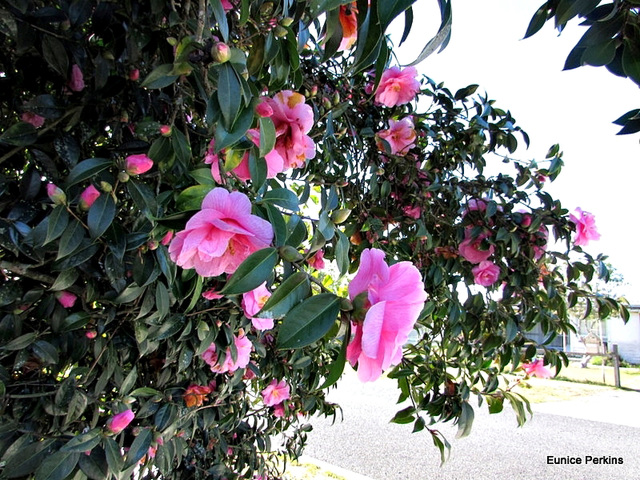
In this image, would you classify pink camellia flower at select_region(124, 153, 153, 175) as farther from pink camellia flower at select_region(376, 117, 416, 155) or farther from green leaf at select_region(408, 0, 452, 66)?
pink camellia flower at select_region(376, 117, 416, 155)

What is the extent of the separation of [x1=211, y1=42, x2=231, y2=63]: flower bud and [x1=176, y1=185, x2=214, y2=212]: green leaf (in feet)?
0.40

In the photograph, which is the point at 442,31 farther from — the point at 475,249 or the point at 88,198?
the point at 475,249

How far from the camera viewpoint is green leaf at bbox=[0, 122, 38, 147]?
0.52 metres

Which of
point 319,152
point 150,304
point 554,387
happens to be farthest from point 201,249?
point 554,387

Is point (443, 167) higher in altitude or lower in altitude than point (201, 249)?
higher

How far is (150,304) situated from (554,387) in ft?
28.4

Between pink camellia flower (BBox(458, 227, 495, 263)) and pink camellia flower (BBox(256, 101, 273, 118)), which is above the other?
pink camellia flower (BBox(458, 227, 495, 263))

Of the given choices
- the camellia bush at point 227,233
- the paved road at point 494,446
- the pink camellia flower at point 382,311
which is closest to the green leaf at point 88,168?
the camellia bush at point 227,233

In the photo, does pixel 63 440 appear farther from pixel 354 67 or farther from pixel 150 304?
pixel 354 67

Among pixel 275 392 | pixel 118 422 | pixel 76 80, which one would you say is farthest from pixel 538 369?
pixel 76 80

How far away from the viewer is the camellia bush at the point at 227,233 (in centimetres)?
37

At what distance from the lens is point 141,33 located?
63cm

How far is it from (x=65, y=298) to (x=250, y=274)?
54cm

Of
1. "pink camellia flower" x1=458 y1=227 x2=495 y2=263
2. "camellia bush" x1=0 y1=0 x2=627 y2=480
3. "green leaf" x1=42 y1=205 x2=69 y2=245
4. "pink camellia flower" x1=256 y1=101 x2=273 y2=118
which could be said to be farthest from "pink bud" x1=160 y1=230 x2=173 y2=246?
"pink camellia flower" x1=458 y1=227 x2=495 y2=263
